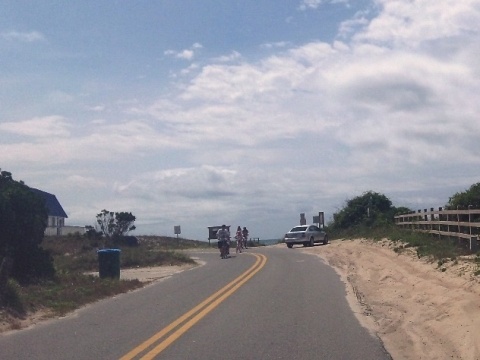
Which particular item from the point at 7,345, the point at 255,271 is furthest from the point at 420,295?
the point at 255,271

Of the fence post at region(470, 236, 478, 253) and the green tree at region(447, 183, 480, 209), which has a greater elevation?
the green tree at region(447, 183, 480, 209)

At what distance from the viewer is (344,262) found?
30.2 meters

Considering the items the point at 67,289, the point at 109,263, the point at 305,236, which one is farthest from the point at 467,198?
the point at 305,236

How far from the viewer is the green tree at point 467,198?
27953mm

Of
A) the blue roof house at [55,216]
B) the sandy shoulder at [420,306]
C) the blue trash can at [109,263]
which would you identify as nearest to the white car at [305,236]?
the blue roof house at [55,216]

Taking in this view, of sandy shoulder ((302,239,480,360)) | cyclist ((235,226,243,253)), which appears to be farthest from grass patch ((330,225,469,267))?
cyclist ((235,226,243,253))

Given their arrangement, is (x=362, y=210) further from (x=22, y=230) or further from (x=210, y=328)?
(x=210, y=328)

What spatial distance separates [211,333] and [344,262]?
19.0m

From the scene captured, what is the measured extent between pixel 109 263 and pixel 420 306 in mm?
12060

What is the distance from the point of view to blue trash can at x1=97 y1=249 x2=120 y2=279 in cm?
2369

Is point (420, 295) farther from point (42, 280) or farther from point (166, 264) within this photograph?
point (166, 264)

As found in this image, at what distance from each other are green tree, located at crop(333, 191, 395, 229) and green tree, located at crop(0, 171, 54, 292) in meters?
34.3

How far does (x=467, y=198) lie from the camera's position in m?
28.7

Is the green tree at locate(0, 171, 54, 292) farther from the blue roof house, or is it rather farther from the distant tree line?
the blue roof house
